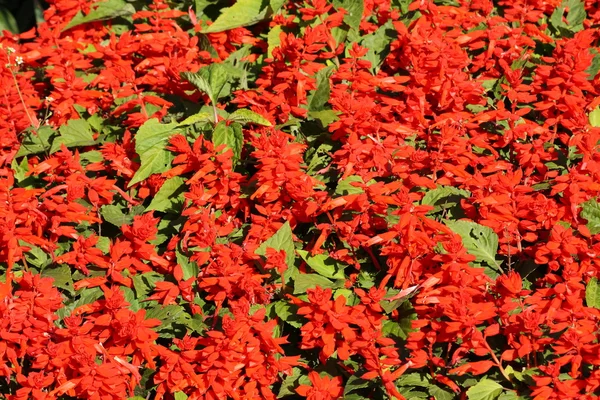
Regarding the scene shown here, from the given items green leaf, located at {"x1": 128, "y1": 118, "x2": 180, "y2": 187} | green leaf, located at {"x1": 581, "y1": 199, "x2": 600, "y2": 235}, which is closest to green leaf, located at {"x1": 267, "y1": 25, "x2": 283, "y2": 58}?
green leaf, located at {"x1": 128, "y1": 118, "x2": 180, "y2": 187}

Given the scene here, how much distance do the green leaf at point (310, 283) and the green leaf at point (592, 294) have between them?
855mm

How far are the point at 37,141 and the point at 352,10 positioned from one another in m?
1.60

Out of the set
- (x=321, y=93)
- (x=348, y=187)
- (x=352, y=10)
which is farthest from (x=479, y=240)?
(x=352, y=10)

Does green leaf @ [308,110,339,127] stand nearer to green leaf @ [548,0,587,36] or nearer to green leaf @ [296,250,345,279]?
green leaf @ [296,250,345,279]

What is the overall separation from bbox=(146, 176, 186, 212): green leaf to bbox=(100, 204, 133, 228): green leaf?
100 millimetres

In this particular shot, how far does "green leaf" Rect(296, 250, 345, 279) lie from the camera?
3.01 metres

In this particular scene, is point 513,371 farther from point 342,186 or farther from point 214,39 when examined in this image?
point 214,39

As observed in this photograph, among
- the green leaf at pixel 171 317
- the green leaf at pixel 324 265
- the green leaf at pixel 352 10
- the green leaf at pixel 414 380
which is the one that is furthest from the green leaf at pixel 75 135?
the green leaf at pixel 414 380

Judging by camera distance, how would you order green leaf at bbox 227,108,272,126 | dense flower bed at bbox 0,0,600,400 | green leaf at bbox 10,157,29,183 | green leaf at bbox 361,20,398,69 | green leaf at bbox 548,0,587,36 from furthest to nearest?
green leaf at bbox 548,0,587,36 → green leaf at bbox 361,20,398,69 → green leaf at bbox 10,157,29,183 → green leaf at bbox 227,108,272,126 → dense flower bed at bbox 0,0,600,400

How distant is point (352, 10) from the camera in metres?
3.88

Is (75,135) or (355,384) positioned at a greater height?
(75,135)

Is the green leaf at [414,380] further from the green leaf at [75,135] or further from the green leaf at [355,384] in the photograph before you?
the green leaf at [75,135]

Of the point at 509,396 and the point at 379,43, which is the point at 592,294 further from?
the point at 379,43

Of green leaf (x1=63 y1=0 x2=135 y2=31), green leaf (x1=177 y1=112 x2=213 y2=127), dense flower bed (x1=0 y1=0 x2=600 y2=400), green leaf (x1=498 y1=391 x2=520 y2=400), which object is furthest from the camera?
green leaf (x1=63 y1=0 x2=135 y2=31)
